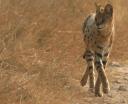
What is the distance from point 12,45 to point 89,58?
188 centimetres

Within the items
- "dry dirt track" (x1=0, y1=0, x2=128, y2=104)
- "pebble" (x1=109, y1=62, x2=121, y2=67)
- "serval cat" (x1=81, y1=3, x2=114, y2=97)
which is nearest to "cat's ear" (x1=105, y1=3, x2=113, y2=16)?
"serval cat" (x1=81, y1=3, x2=114, y2=97)

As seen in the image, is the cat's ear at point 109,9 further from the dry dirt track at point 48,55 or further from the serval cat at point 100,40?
the dry dirt track at point 48,55

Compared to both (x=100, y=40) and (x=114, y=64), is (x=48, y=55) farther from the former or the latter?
(x=114, y=64)

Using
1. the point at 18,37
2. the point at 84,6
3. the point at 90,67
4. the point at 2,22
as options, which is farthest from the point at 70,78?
the point at 84,6

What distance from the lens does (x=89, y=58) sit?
30.7ft

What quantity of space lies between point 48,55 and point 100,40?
0.91 meters

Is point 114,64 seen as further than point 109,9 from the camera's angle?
Yes

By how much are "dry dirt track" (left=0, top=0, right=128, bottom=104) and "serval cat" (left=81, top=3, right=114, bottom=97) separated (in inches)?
9.3

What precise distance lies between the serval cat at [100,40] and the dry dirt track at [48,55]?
9.3 inches

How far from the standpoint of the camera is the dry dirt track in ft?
24.0

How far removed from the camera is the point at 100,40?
8.88m

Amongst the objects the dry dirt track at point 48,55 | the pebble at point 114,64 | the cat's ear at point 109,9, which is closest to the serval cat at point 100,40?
the cat's ear at point 109,9

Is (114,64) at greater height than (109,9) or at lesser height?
lesser

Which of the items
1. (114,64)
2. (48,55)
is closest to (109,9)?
(48,55)
